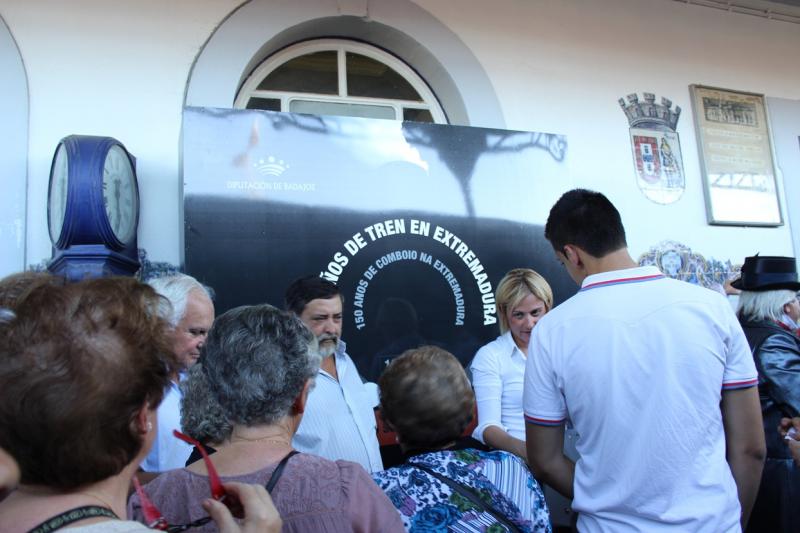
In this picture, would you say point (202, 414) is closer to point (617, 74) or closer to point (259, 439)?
point (259, 439)

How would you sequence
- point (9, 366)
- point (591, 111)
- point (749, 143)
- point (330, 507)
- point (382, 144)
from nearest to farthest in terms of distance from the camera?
point (9, 366) → point (330, 507) → point (382, 144) → point (591, 111) → point (749, 143)

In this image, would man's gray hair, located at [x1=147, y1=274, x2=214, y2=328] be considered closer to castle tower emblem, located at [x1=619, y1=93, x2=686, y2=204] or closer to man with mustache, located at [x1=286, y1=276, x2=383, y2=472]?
man with mustache, located at [x1=286, y1=276, x2=383, y2=472]

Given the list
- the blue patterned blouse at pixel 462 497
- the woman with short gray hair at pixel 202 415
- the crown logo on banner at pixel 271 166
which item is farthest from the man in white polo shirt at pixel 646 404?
the crown logo on banner at pixel 271 166

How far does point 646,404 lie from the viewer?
172 cm

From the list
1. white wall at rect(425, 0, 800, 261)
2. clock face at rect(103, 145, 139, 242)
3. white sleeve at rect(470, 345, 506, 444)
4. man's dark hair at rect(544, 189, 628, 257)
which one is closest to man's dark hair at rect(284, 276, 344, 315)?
white sleeve at rect(470, 345, 506, 444)

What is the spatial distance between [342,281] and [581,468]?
5.80ft

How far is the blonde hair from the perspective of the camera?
2.95 meters

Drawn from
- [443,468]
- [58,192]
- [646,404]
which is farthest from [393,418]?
[58,192]

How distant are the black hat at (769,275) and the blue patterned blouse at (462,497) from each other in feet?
4.96

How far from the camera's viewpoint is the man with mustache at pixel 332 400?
7.82 feet

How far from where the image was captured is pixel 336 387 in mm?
2584

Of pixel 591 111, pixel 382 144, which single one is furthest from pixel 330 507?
pixel 591 111

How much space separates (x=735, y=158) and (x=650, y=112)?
0.73 meters

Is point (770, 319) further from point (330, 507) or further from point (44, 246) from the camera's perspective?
point (44, 246)
